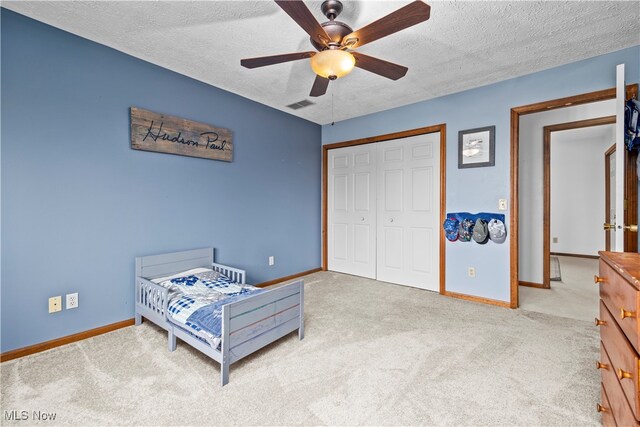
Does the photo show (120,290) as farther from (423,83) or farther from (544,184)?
(544,184)

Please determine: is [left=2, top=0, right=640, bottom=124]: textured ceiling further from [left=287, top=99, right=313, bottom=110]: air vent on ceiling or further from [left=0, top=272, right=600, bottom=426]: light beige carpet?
[left=0, top=272, right=600, bottom=426]: light beige carpet

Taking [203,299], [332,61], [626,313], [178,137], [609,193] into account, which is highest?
[332,61]

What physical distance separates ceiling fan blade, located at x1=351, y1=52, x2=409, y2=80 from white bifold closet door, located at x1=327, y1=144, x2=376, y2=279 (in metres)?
2.11

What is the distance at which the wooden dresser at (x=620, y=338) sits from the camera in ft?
3.15

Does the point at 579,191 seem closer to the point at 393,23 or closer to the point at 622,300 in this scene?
the point at 622,300

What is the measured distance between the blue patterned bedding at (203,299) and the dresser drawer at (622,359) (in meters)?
1.88

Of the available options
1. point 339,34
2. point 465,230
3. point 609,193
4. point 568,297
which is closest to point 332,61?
point 339,34

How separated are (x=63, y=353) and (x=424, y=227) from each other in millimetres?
3687

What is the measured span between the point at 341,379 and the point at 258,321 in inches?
25.8

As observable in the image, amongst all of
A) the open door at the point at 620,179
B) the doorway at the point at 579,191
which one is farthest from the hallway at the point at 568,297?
the open door at the point at 620,179

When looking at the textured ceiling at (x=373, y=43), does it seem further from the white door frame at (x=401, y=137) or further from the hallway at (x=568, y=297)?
the hallway at (x=568, y=297)

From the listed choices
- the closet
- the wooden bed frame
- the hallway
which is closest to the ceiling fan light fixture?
the wooden bed frame

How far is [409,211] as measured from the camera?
3822 mm

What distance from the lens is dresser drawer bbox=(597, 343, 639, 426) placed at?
1024 mm
